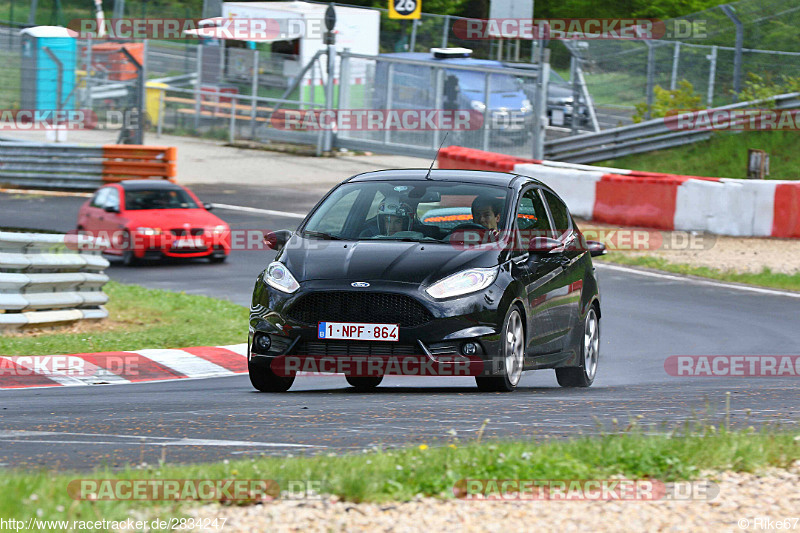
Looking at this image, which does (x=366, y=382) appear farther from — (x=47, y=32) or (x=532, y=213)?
(x=47, y=32)

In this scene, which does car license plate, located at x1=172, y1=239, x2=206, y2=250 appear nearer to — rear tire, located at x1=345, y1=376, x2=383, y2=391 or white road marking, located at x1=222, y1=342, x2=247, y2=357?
white road marking, located at x1=222, y1=342, x2=247, y2=357

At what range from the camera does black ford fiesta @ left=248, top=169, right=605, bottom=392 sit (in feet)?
27.1

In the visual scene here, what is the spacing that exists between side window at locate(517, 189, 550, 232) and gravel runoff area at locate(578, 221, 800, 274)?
8.81m

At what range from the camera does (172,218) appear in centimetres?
1936

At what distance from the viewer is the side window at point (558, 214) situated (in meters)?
10.1

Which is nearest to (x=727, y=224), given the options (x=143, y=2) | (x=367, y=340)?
(x=367, y=340)

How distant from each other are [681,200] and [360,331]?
13145mm

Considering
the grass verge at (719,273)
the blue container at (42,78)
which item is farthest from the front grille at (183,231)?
the blue container at (42,78)

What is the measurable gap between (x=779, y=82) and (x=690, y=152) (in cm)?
224

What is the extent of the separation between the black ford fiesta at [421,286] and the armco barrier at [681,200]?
10.6 metres

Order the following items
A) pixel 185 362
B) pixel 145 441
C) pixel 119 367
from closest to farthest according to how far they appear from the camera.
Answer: pixel 145 441
pixel 119 367
pixel 185 362
